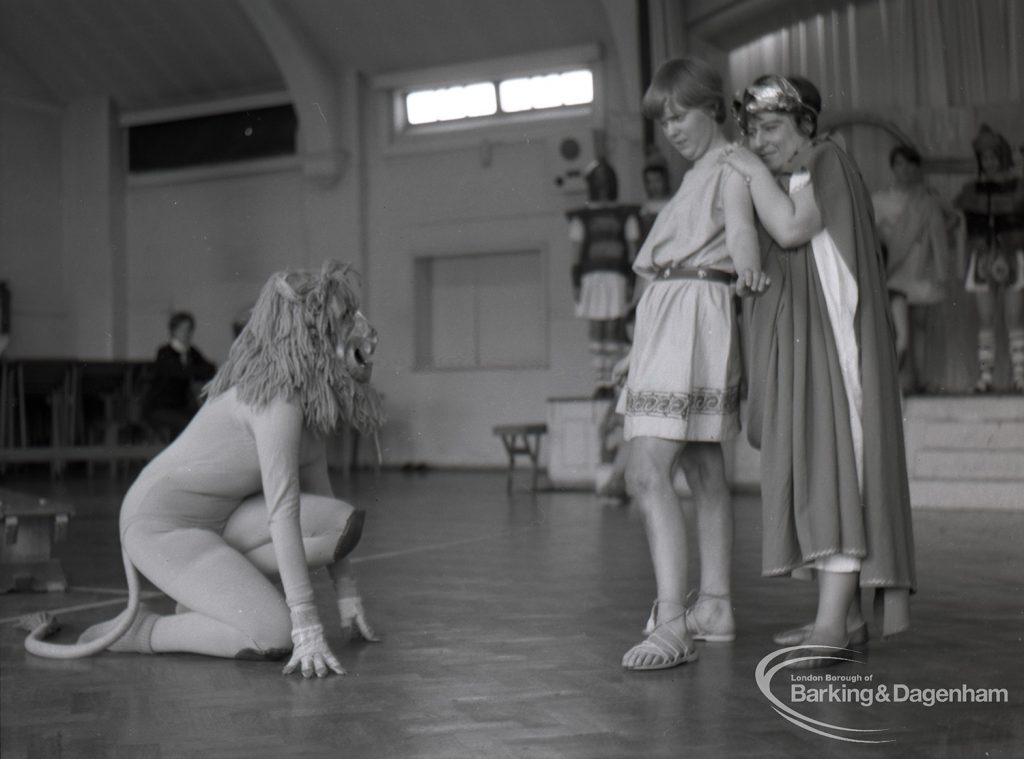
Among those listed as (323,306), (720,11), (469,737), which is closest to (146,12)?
(720,11)

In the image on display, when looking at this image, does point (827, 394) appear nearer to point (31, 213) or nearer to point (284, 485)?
point (284, 485)

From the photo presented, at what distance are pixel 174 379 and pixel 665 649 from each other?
8700mm

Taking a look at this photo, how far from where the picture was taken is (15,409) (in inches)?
550

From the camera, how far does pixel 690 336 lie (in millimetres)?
3314

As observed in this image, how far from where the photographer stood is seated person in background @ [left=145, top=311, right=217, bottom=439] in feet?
36.7

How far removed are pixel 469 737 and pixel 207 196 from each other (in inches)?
555

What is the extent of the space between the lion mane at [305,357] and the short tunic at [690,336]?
708 mm

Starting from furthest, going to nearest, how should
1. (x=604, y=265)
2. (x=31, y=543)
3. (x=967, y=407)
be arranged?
1. (x=604, y=265)
2. (x=967, y=407)
3. (x=31, y=543)

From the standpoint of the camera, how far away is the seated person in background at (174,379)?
11.2 metres

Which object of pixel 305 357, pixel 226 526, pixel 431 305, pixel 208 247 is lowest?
pixel 226 526

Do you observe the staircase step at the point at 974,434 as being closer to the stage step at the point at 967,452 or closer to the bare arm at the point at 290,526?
the stage step at the point at 967,452

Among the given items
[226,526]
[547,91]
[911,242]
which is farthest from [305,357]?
[547,91]

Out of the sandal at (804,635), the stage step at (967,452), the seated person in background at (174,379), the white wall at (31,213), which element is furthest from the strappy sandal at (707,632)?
the white wall at (31,213)

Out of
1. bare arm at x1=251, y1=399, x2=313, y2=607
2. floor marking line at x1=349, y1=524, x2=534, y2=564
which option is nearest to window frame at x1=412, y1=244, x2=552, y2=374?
floor marking line at x1=349, y1=524, x2=534, y2=564
